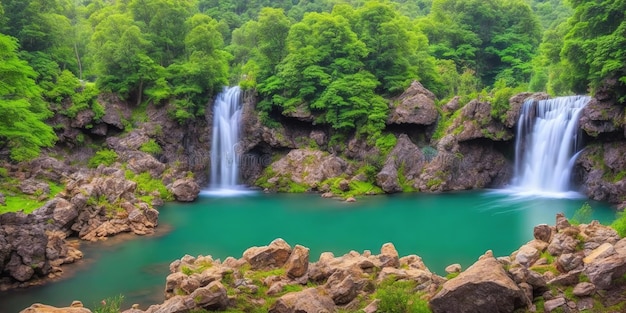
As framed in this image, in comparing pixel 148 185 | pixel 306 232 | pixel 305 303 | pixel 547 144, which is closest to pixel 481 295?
pixel 305 303

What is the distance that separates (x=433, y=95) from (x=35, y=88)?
3707 centimetres

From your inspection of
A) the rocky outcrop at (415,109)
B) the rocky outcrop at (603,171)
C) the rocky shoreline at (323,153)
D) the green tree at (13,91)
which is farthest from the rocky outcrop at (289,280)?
the rocky outcrop at (415,109)

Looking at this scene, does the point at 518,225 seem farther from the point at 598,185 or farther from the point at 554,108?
the point at 554,108

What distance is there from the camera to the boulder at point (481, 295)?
39.7 feet

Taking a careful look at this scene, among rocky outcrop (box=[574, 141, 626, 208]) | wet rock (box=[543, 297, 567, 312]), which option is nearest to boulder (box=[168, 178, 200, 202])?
rocky outcrop (box=[574, 141, 626, 208])

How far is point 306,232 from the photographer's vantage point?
99.1 ft

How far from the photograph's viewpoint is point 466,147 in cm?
4706

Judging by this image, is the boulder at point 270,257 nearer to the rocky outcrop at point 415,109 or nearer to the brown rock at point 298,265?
the brown rock at point 298,265

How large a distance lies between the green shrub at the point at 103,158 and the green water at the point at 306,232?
29.3ft

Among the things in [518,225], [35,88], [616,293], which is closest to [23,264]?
[35,88]

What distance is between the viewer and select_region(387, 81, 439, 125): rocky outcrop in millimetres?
48094

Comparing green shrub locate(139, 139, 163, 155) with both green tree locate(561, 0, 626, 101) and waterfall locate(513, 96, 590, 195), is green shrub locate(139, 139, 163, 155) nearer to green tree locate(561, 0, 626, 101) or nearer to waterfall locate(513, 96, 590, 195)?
waterfall locate(513, 96, 590, 195)

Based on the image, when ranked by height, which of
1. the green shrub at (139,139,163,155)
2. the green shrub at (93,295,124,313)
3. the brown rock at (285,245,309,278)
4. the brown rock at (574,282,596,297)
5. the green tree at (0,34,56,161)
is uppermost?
the green tree at (0,34,56,161)

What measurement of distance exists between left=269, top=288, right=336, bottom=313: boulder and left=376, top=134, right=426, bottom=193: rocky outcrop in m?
31.1
